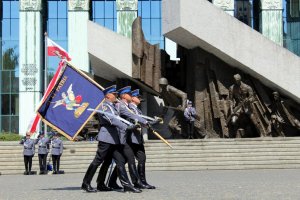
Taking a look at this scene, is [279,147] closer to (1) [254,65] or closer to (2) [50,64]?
(1) [254,65]

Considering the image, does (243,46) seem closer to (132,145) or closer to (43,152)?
(43,152)

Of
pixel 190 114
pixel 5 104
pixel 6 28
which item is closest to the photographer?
pixel 190 114

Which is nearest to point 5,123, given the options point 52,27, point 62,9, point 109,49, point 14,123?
point 14,123

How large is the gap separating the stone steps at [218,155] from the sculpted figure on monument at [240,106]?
72cm

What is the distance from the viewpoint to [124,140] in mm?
9703

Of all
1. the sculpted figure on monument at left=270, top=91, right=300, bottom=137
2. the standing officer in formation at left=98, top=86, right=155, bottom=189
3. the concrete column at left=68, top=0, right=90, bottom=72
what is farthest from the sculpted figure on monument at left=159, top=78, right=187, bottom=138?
the concrete column at left=68, top=0, right=90, bottom=72

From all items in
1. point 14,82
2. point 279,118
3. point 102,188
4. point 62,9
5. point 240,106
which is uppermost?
point 62,9

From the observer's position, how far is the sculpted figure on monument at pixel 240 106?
1866 centimetres

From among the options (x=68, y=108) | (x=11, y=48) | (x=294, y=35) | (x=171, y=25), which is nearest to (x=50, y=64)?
(x=11, y=48)

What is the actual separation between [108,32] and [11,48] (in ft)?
74.4

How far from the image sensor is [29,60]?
4062cm

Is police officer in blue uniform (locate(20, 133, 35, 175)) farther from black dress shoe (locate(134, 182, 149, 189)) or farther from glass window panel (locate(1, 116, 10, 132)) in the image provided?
glass window panel (locate(1, 116, 10, 132))

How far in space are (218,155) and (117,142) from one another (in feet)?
30.8

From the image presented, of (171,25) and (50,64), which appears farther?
(50,64)
